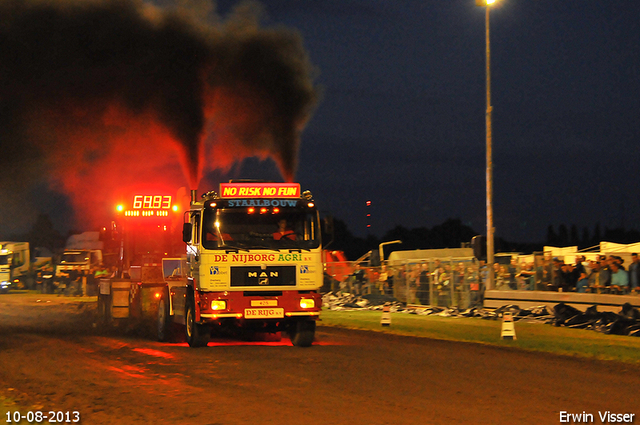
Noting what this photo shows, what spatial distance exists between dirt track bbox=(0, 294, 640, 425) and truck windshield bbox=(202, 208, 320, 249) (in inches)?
80.5

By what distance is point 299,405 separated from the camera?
845cm

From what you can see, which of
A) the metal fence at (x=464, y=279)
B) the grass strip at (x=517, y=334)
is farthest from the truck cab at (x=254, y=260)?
the metal fence at (x=464, y=279)

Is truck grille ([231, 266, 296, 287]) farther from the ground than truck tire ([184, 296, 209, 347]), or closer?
farther from the ground

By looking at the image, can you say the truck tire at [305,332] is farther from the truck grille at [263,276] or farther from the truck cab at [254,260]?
the truck grille at [263,276]

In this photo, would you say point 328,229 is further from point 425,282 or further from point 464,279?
point 425,282

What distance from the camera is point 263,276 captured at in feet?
46.2

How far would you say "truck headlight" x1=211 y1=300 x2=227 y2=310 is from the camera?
13.8 metres

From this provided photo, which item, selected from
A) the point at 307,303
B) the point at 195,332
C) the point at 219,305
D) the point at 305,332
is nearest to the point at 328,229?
the point at 307,303

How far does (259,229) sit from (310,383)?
4.86m

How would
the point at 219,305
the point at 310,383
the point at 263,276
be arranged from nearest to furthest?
the point at 310,383 < the point at 219,305 < the point at 263,276

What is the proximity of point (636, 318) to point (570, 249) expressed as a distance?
16.1 m

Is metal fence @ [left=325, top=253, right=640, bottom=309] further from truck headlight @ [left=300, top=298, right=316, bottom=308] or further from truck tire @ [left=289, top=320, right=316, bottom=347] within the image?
truck headlight @ [left=300, top=298, right=316, bottom=308]

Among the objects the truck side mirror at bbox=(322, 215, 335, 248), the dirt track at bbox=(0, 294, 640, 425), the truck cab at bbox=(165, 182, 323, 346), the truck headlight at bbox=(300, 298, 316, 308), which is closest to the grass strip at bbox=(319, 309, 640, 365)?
the dirt track at bbox=(0, 294, 640, 425)

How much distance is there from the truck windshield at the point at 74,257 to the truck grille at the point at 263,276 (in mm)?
34280
